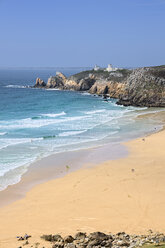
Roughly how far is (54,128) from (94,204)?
2437 cm

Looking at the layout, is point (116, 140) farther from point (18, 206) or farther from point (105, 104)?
point (105, 104)

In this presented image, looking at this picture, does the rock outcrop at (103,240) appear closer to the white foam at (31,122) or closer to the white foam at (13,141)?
the white foam at (13,141)

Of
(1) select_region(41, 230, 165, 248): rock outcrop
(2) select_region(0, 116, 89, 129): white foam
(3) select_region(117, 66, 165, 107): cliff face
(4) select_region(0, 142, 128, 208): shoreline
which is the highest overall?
(3) select_region(117, 66, 165, 107): cliff face

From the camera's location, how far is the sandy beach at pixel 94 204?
46.5ft

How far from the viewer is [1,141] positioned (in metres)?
33.5

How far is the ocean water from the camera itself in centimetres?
2839

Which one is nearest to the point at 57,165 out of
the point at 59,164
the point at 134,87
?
the point at 59,164

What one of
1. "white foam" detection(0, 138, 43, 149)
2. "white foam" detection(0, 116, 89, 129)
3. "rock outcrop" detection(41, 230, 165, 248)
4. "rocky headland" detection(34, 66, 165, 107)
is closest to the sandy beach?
"rock outcrop" detection(41, 230, 165, 248)

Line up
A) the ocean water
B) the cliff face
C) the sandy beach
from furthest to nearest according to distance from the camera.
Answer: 1. the cliff face
2. the ocean water
3. the sandy beach

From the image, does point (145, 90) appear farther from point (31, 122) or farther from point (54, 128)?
point (54, 128)

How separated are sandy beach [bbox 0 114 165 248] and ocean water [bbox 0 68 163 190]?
388cm

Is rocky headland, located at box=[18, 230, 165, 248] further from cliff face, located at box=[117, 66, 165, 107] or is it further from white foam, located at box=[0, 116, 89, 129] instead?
cliff face, located at box=[117, 66, 165, 107]

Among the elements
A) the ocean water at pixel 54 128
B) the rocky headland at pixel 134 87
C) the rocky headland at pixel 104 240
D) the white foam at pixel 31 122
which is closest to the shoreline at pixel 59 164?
the ocean water at pixel 54 128

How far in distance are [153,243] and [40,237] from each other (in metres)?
4.44
